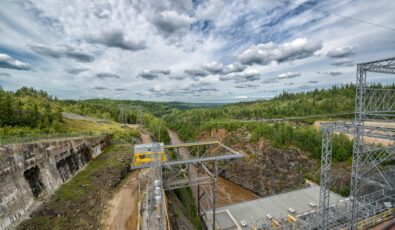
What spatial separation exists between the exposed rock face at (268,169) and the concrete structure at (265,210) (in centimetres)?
915

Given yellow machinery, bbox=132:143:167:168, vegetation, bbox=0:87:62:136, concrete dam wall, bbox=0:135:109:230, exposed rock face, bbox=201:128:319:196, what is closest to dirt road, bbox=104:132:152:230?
yellow machinery, bbox=132:143:167:168

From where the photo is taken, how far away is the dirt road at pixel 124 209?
14630 millimetres

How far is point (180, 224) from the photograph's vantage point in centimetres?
1819

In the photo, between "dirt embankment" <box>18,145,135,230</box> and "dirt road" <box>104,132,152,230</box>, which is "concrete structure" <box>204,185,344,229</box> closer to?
"dirt road" <box>104,132,152,230</box>

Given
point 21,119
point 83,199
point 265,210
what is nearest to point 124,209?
point 83,199

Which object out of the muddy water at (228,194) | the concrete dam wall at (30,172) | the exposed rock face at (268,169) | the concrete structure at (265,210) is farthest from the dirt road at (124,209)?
the exposed rock face at (268,169)

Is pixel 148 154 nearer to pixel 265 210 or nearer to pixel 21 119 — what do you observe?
pixel 265 210

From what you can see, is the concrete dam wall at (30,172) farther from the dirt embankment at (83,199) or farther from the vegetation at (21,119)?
the vegetation at (21,119)

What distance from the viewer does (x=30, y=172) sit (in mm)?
Result: 15766

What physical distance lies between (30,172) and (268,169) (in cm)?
3426

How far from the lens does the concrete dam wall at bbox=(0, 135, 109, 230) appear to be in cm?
1297

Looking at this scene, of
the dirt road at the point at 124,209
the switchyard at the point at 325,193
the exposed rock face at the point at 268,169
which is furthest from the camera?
the exposed rock face at the point at 268,169

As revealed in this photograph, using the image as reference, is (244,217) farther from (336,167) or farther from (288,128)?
(288,128)

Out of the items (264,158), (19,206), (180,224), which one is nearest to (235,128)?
(264,158)
